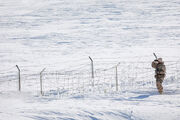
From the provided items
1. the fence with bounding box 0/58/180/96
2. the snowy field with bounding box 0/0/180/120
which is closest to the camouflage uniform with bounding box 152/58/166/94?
the snowy field with bounding box 0/0/180/120

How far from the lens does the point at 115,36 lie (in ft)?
96.0

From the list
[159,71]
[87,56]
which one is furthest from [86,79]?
[87,56]

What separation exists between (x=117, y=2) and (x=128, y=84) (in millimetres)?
32206

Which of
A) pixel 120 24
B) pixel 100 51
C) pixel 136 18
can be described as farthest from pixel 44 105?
pixel 136 18

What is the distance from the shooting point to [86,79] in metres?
15.4

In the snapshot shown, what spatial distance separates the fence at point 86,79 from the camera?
13.0 meters

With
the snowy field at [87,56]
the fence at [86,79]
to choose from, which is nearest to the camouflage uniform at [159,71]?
the snowy field at [87,56]

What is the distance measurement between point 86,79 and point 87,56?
277 inches

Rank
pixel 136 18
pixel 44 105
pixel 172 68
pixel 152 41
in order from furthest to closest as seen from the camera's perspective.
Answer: pixel 136 18 < pixel 152 41 < pixel 172 68 < pixel 44 105

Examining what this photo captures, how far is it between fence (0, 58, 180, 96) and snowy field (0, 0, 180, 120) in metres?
0.04

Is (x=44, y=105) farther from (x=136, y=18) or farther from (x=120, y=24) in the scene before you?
(x=136, y=18)

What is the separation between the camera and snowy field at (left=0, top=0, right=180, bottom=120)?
885 cm

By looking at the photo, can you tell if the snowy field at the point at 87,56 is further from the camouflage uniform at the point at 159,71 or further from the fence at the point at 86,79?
the camouflage uniform at the point at 159,71

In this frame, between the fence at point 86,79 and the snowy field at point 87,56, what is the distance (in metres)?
0.04
